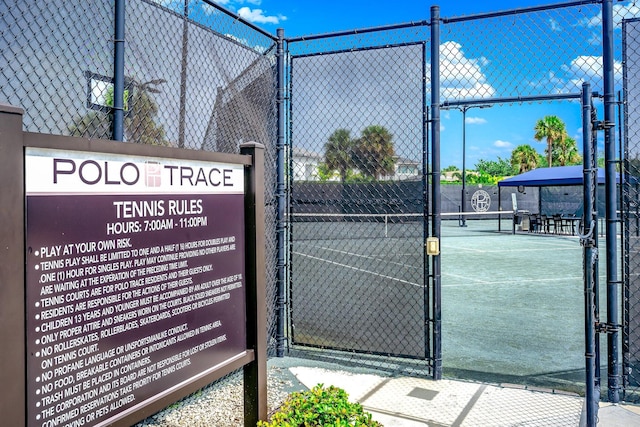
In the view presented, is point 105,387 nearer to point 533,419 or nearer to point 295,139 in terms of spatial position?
point 533,419

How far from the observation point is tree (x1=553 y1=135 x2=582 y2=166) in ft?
192

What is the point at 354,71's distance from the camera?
533cm

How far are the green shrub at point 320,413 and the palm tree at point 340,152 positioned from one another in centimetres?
294

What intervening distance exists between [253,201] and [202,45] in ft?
6.66

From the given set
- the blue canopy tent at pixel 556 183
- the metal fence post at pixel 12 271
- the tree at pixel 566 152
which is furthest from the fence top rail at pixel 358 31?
the tree at pixel 566 152

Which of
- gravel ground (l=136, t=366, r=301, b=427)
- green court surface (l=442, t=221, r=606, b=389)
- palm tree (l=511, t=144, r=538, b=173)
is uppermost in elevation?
palm tree (l=511, t=144, r=538, b=173)

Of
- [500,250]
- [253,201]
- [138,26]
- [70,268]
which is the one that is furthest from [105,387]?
[500,250]

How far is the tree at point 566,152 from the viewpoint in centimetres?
5850

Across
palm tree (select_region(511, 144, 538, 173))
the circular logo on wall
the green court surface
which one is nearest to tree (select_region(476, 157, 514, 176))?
palm tree (select_region(511, 144, 538, 173))

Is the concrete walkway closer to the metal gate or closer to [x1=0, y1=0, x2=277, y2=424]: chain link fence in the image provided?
the metal gate

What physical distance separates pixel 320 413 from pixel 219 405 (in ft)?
6.32

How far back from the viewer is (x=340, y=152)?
551 cm

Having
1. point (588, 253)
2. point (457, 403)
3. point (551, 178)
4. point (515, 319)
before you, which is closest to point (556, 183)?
point (551, 178)

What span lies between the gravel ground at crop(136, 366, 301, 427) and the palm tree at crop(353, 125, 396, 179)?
230 centimetres
